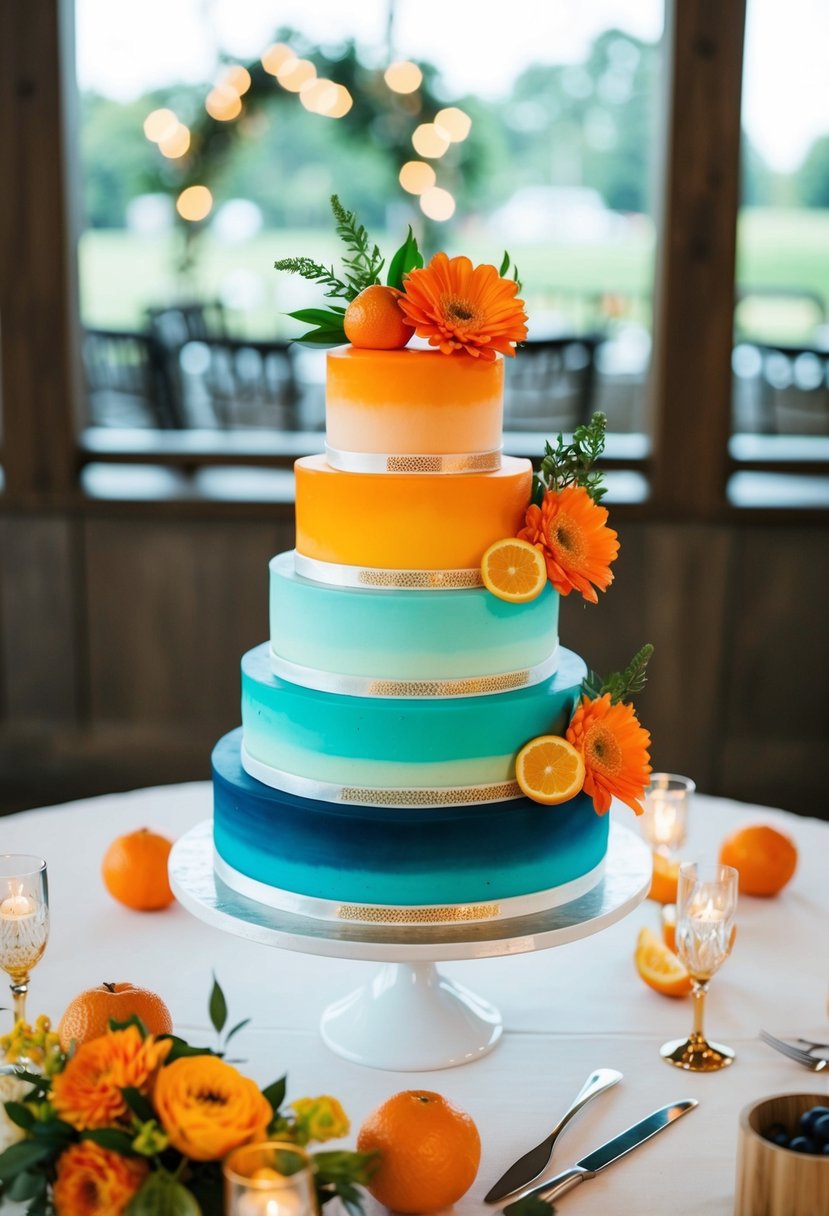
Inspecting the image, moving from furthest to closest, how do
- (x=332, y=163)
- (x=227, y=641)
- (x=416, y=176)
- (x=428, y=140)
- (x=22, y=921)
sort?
(x=332, y=163)
(x=416, y=176)
(x=428, y=140)
(x=227, y=641)
(x=22, y=921)

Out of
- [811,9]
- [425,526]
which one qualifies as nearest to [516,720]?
[425,526]

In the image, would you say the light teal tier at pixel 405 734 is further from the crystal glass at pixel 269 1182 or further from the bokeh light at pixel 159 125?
the bokeh light at pixel 159 125

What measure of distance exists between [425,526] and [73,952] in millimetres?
660

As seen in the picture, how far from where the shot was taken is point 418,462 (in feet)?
5.01

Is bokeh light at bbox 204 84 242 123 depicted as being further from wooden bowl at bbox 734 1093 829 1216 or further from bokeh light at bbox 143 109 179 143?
wooden bowl at bbox 734 1093 829 1216

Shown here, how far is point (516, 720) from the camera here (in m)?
1.51

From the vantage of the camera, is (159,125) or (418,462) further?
(159,125)

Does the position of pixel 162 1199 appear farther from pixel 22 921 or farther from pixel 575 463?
pixel 575 463

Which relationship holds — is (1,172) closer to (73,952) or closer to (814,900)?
(73,952)

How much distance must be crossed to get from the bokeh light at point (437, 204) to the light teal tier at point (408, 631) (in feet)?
17.8

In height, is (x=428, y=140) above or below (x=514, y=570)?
above

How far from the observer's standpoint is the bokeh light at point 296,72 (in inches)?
243

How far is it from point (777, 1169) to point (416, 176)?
594 centimetres

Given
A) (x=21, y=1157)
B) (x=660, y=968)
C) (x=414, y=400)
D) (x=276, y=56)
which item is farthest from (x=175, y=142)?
(x=21, y=1157)
